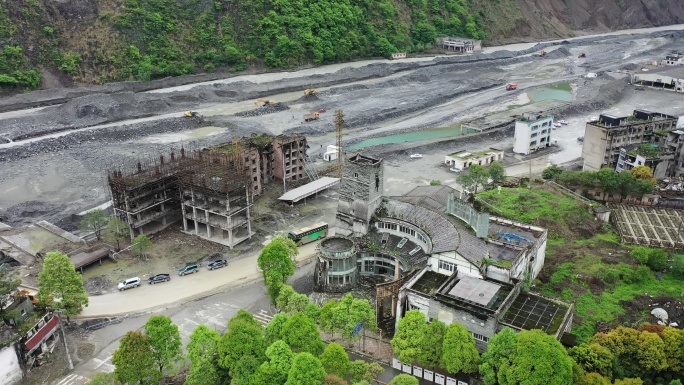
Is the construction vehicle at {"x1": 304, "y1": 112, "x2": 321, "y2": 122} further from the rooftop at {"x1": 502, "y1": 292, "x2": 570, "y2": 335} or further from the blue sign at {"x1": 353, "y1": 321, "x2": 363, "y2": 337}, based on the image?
the rooftop at {"x1": 502, "y1": 292, "x2": 570, "y2": 335}

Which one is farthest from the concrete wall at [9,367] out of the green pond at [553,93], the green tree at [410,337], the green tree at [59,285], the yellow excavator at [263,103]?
the green pond at [553,93]

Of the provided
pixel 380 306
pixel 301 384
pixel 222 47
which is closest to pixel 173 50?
pixel 222 47

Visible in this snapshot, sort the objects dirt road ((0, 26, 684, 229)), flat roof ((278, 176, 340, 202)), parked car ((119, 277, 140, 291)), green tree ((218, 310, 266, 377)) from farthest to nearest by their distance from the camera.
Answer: dirt road ((0, 26, 684, 229)) < flat roof ((278, 176, 340, 202)) < parked car ((119, 277, 140, 291)) < green tree ((218, 310, 266, 377))

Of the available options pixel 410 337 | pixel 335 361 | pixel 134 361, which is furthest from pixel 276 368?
pixel 410 337

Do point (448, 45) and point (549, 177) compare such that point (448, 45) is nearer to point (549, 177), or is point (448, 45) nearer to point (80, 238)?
point (549, 177)

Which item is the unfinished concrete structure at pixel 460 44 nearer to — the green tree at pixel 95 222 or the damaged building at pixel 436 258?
the damaged building at pixel 436 258

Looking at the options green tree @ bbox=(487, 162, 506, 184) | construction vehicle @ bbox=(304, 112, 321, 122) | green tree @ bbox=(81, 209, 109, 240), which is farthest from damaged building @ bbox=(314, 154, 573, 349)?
construction vehicle @ bbox=(304, 112, 321, 122)

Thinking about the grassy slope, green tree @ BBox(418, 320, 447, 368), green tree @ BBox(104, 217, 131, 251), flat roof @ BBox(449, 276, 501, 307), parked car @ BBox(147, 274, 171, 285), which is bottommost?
parked car @ BBox(147, 274, 171, 285)
